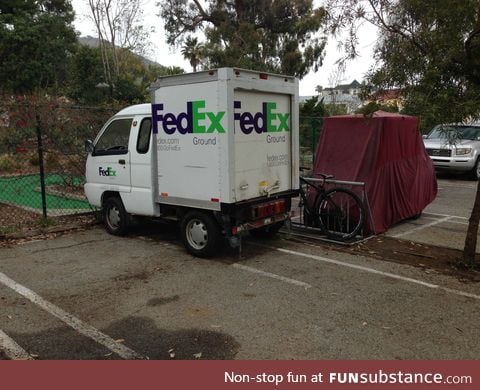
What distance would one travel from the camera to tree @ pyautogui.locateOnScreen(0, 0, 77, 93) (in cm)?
3281

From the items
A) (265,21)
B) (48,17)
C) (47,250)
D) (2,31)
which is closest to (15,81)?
(2,31)

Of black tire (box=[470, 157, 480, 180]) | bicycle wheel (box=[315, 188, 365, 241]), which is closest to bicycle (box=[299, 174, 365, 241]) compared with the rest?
bicycle wheel (box=[315, 188, 365, 241])

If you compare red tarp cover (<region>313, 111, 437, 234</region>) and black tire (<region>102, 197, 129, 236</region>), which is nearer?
black tire (<region>102, 197, 129, 236</region>)

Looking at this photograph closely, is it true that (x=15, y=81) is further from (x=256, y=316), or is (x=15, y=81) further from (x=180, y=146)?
(x=256, y=316)

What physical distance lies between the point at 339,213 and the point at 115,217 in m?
3.65

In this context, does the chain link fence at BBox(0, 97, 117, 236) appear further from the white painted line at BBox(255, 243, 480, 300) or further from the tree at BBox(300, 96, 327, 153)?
the tree at BBox(300, 96, 327, 153)

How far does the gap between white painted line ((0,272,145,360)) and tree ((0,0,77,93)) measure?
28387 millimetres

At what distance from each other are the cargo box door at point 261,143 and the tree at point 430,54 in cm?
138

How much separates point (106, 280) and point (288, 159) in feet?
10.4

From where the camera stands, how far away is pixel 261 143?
662cm

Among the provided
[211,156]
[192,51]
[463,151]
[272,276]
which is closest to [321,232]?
[272,276]

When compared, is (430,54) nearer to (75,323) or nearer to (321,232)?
(321,232)

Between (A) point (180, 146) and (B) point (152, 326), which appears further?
(A) point (180, 146)

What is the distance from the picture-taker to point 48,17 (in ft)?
115
